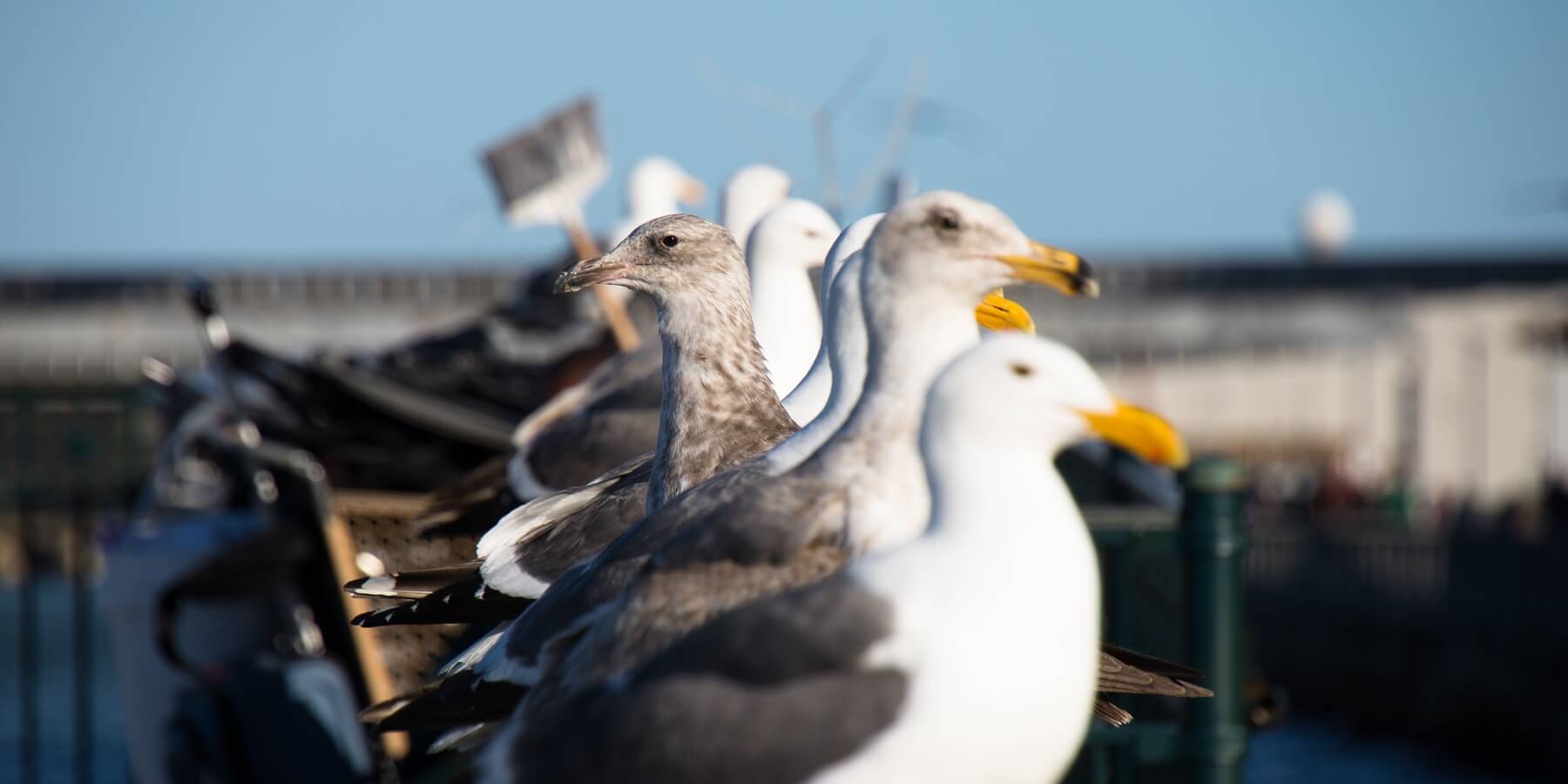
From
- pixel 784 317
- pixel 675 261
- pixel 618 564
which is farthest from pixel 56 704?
pixel 618 564

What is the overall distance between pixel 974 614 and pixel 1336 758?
17821 millimetres

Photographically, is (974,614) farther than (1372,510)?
No

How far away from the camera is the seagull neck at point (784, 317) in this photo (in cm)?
406

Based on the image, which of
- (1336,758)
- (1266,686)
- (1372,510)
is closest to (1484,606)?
(1336,758)

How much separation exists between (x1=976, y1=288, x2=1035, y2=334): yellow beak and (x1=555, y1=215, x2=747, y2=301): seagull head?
482 millimetres

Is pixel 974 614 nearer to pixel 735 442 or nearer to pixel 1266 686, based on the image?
pixel 735 442

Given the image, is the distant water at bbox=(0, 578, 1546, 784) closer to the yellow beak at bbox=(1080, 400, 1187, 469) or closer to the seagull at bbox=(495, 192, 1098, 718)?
the seagull at bbox=(495, 192, 1098, 718)

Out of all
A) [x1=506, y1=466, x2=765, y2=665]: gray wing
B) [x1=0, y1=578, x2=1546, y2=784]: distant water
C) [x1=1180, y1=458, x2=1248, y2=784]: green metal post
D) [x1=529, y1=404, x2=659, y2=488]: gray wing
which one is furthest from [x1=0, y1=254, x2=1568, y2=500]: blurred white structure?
[x1=506, y1=466, x2=765, y2=665]: gray wing

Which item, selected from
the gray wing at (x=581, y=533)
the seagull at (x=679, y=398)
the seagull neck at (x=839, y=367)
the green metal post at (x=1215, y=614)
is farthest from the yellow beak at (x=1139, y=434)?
the green metal post at (x=1215, y=614)

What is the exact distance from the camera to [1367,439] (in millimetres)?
45312

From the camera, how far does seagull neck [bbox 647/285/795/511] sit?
3252 mm

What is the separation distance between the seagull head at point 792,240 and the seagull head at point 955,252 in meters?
1.51

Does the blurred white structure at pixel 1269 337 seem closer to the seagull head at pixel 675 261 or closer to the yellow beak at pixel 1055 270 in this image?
the seagull head at pixel 675 261

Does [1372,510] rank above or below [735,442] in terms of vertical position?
below
